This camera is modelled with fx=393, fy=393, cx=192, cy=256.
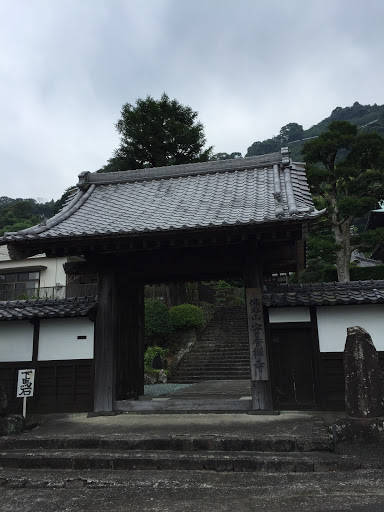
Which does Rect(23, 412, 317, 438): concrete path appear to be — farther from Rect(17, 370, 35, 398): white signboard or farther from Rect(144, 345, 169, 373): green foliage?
Rect(144, 345, 169, 373): green foliage

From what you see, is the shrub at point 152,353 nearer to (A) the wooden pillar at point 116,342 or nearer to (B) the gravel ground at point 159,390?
(B) the gravel ground at point 159,390

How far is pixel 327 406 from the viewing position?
7.90 metres

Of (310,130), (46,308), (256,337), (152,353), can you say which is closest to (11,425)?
(46,308)

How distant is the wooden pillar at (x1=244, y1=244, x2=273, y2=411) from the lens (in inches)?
322

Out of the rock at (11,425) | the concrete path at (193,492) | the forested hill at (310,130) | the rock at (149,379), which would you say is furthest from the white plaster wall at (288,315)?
the forested hill at (310,130)

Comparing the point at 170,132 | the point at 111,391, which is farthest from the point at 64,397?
the point at 170,132

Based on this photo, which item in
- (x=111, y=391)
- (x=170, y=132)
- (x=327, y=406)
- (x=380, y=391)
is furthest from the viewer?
(x=170, y=132)

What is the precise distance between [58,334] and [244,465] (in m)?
5.49

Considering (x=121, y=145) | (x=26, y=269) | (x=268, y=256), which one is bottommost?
(x=268, y=256)

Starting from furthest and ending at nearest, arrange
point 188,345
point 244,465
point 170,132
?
point 170,132 → point 188,345 → point 244,465

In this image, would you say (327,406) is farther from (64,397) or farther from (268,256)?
(64,397)

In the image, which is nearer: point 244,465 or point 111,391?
point 244,465

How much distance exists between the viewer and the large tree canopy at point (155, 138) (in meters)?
24.9

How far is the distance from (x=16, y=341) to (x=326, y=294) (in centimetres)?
724
